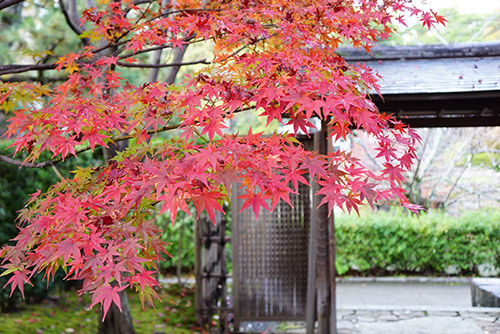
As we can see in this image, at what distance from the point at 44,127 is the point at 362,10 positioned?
209cm

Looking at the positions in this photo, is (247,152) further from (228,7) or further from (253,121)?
(253,121)

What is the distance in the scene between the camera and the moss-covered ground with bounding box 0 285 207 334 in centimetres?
503

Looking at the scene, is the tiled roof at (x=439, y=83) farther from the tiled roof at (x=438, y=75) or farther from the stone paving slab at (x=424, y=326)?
the stone paving slab at (x=424, y=326)

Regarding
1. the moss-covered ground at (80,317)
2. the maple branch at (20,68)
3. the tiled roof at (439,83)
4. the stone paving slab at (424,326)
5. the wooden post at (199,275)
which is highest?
the tiled roof at (439,83)

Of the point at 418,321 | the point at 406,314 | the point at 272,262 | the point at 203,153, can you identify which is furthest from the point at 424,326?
the point at 203,153

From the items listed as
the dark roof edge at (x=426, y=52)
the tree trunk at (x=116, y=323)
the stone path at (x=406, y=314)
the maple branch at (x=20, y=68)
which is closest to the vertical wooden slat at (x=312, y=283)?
the stone path at (x=406, y=314)

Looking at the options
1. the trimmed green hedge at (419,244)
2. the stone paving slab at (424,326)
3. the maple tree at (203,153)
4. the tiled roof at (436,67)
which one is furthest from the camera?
the trimmed green hedge at (419,244)

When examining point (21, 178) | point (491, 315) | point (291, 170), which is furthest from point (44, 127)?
point (491, 315)

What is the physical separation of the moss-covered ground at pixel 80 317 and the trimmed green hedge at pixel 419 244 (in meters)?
3.96

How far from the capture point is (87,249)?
1.72 meters

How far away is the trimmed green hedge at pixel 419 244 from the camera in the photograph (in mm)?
9102

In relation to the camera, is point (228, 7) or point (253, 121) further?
point (253, 121)

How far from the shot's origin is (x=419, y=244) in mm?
9172

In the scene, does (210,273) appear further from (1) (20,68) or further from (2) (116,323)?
(1) (20,68)
